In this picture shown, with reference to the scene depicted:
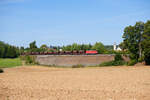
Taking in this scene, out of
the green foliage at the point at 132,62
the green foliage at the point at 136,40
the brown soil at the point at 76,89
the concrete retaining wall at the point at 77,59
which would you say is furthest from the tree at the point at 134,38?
the brown soil at the point at 76,89

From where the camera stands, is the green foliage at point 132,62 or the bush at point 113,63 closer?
the green foliage at point 132,62

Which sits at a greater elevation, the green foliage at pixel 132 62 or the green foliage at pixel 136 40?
the green foliage at pixel 136 40

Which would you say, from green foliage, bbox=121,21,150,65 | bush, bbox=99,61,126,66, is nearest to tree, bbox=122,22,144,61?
green foliage, bbox=121,21,150,65

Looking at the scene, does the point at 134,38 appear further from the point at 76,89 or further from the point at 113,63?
the point at 76,89

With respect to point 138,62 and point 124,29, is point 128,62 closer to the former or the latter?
point 138,62

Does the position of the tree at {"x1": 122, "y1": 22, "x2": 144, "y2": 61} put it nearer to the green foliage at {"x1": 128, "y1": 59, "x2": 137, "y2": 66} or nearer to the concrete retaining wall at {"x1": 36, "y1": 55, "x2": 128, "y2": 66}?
the green foliage at {"x1": 128, "y1": 59, "x2": 137, "y2": 66}

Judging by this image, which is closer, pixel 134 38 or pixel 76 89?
pixel 76 89

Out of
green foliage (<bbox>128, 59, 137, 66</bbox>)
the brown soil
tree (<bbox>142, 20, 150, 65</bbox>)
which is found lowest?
the brown soil

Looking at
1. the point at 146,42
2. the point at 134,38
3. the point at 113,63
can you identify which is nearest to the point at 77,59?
the point at 113,63

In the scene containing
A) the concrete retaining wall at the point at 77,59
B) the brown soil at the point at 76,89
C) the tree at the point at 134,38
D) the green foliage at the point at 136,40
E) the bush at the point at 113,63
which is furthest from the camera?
the concrete retaining wall at the point at 77,59

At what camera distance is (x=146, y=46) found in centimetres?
5150

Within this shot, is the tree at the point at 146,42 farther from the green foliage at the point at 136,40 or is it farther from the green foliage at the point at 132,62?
the green foliage at the point at 132,62

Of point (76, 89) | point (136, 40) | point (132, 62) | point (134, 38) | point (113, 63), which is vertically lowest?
point (76, 89)

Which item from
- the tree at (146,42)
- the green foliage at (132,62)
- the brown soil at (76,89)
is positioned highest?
the tree at (146,42)
